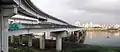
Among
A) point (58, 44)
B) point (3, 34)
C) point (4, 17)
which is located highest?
point (4, 17)

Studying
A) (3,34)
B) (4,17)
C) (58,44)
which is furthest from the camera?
(58,44)

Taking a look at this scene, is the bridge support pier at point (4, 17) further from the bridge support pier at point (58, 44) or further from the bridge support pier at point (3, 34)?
the bridge support pier at point (58, 44)

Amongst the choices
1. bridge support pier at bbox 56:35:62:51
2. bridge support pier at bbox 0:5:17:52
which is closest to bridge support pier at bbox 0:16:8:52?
bridge support pier at bbox 0:5:17:52

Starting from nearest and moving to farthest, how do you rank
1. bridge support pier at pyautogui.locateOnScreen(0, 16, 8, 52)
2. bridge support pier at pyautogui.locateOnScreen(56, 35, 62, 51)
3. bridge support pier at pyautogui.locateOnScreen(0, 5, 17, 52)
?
bridge support pier at pyautogui.locateOnScreen(0, 5, 17, 52)
bridge support pier at pyautogui.locateOnScreen(0, 16, 8, 52)
bridge support pier at pyautogui.locateOnScreen(56, 35, 62, 51)

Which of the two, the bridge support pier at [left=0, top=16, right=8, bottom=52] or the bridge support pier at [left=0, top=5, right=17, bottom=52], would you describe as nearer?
the bridge support pier at [left=0, top=5, right=17, bottom=52]

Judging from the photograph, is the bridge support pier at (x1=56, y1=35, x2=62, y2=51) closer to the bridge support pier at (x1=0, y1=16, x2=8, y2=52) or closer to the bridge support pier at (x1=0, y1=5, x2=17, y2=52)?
the bridge support pier at (x1=0, y1=16, x2=8, y2=52)

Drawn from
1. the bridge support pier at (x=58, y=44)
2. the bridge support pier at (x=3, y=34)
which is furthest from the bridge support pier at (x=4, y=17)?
the bridge support pier at (x=58, y=44)

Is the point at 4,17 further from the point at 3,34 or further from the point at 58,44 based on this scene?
the point at 58,44

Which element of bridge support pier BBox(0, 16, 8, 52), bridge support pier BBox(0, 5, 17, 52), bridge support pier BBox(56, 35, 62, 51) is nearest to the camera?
bridge support pier BBox(0, 5, 17, 52)

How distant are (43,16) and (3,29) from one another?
40038 mm

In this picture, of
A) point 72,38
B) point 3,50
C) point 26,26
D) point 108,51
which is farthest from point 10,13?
point 72,38

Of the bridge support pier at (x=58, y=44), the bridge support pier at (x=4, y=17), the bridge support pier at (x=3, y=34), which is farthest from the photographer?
the bridge support pier at (x=58, y=44)

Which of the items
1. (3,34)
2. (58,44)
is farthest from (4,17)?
(58,44)

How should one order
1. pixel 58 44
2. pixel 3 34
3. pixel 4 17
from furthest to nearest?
pixel 58 44, pixel 4 17, pixel 3 34
